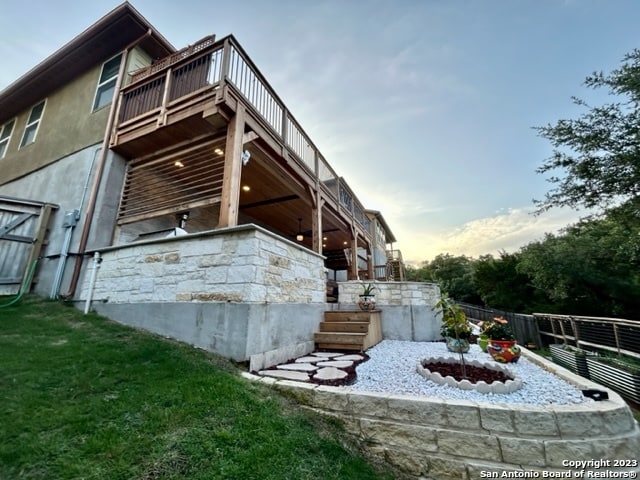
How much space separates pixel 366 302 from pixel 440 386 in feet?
8.19

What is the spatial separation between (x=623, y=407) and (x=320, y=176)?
6633 mm

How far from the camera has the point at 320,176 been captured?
7.32 m

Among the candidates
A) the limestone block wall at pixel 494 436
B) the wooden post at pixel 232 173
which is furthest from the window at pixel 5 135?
the limestone block wall at pixel 494 436

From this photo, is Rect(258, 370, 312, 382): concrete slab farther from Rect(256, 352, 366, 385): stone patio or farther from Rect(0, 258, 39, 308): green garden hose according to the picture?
Rect(0, 258, 39, 308): green garden hose

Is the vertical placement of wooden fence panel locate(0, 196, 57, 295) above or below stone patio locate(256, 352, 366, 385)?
above

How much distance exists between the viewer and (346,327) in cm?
429

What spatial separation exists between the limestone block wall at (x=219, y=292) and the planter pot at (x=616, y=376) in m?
5.15

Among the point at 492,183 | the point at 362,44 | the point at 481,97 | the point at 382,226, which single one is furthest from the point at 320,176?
the point at 382,226

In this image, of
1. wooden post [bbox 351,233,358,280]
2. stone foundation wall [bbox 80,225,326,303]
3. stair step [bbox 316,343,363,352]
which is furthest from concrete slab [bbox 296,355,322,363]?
wooden post [bbox 351,233,358,280]

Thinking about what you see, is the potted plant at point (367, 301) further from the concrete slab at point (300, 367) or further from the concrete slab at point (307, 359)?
the concrete slab at point (300, 367)

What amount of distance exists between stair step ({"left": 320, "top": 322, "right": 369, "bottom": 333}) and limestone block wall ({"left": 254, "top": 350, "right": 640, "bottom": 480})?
2262 mm

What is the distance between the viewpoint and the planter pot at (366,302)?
4.88 meters

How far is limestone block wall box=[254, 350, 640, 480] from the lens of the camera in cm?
162

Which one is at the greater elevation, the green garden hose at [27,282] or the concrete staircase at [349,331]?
the green garden hose at [27,282]
